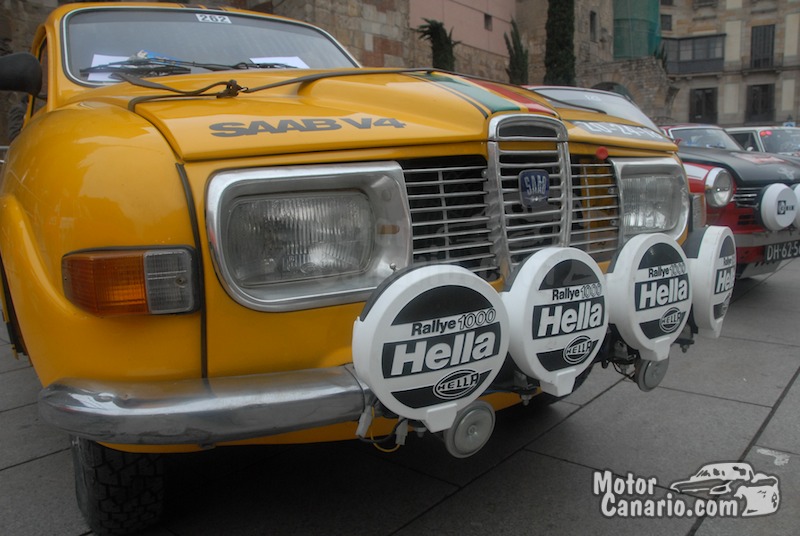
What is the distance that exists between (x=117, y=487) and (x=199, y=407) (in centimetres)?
69

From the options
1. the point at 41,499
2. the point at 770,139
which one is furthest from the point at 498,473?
the point at 770,139

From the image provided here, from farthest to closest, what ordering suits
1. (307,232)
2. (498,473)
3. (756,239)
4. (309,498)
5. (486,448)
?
(756,239) < (486,448) < (498,473) < (309,498) < (307,232)

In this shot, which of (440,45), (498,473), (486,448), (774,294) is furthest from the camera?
(440,45)

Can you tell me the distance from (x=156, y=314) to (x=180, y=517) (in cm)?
102

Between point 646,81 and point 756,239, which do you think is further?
point 646,81

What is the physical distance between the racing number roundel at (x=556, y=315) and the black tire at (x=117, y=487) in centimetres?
115

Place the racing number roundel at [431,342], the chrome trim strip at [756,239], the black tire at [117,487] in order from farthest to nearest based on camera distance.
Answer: the chrome trim strip at [756,239] < the black tire at [117,487] < the racing number roundel at [431,342]

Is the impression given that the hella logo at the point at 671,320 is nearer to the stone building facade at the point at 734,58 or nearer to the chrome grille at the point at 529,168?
the chrome grille at the point at 529,168

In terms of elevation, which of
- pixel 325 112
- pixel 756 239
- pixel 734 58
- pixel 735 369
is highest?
pixel 734 58

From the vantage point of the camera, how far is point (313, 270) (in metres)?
1.72

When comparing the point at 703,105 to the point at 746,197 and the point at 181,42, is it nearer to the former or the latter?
the point at 746,197

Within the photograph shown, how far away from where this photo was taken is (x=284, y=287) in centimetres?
167

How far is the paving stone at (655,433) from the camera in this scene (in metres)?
2.55

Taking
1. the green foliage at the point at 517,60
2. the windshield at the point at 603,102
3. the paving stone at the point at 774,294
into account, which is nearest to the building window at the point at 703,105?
the green foliage at the point at 517,60
